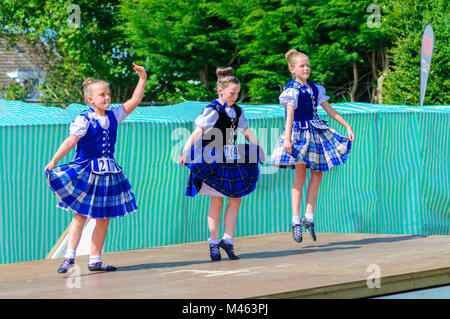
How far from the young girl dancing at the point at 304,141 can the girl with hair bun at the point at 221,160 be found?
2.23 feet

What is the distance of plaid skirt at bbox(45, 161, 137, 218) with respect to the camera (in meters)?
5.53

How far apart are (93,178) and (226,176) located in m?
1.14

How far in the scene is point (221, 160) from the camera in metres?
6.19

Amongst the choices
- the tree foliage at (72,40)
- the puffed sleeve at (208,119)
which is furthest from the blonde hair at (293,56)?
the tree foliage at (72,40)

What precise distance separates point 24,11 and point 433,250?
24.9 m

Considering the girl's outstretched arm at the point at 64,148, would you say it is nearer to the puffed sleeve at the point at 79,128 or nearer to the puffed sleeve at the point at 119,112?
the puffed sleeve at the point at 79,128

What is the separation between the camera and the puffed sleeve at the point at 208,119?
6148 millimetres

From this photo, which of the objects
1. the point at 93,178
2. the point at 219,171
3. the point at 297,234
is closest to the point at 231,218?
the point at 219,171

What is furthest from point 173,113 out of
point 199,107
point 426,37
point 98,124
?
point 426,37

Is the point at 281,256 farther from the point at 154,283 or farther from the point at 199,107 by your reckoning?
the point at 199,107

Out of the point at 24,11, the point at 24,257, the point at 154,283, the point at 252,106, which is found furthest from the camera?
the point at 24,11

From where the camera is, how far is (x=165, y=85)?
29812mm

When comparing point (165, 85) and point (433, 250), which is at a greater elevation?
point (165, 85)

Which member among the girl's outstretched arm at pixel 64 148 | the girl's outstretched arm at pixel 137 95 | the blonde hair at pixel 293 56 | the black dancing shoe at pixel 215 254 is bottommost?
the black dancing shoe at pixel 215 254
